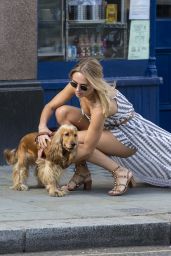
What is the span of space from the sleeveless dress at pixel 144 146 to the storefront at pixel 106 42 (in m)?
1.87

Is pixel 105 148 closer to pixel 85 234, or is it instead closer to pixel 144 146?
pixel 144 146

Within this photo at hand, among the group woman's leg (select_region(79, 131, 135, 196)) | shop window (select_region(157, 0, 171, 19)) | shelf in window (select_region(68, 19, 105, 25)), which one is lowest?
woman's leg (select_region(79, 131, 135, 196))

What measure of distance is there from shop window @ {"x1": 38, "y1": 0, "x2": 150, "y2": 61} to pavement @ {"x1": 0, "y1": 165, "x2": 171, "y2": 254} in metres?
2.67

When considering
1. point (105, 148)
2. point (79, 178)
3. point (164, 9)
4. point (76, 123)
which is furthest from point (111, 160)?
point (164, 9)

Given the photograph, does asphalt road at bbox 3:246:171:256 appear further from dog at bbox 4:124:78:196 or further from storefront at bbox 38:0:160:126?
storefront at bbox 38:0:160:126

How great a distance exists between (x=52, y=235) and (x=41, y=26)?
13.5 ft

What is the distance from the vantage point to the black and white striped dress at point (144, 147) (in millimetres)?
8523

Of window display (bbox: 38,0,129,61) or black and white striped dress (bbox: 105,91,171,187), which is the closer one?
black and white striped dress (bbox: 105,91,171,187)

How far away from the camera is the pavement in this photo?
686cm

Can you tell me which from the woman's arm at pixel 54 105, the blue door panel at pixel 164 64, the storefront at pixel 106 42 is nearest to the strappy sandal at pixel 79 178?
the woman's arm at pixel 54 105

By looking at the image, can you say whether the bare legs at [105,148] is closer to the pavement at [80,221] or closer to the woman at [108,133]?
the woman at [108,133]

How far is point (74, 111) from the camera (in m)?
8.42

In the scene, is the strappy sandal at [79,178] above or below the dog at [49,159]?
below

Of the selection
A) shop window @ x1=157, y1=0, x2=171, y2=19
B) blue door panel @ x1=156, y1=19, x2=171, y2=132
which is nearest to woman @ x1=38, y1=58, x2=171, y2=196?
blue door panel @ x1=156, y1=19, x2=171, y2=132
